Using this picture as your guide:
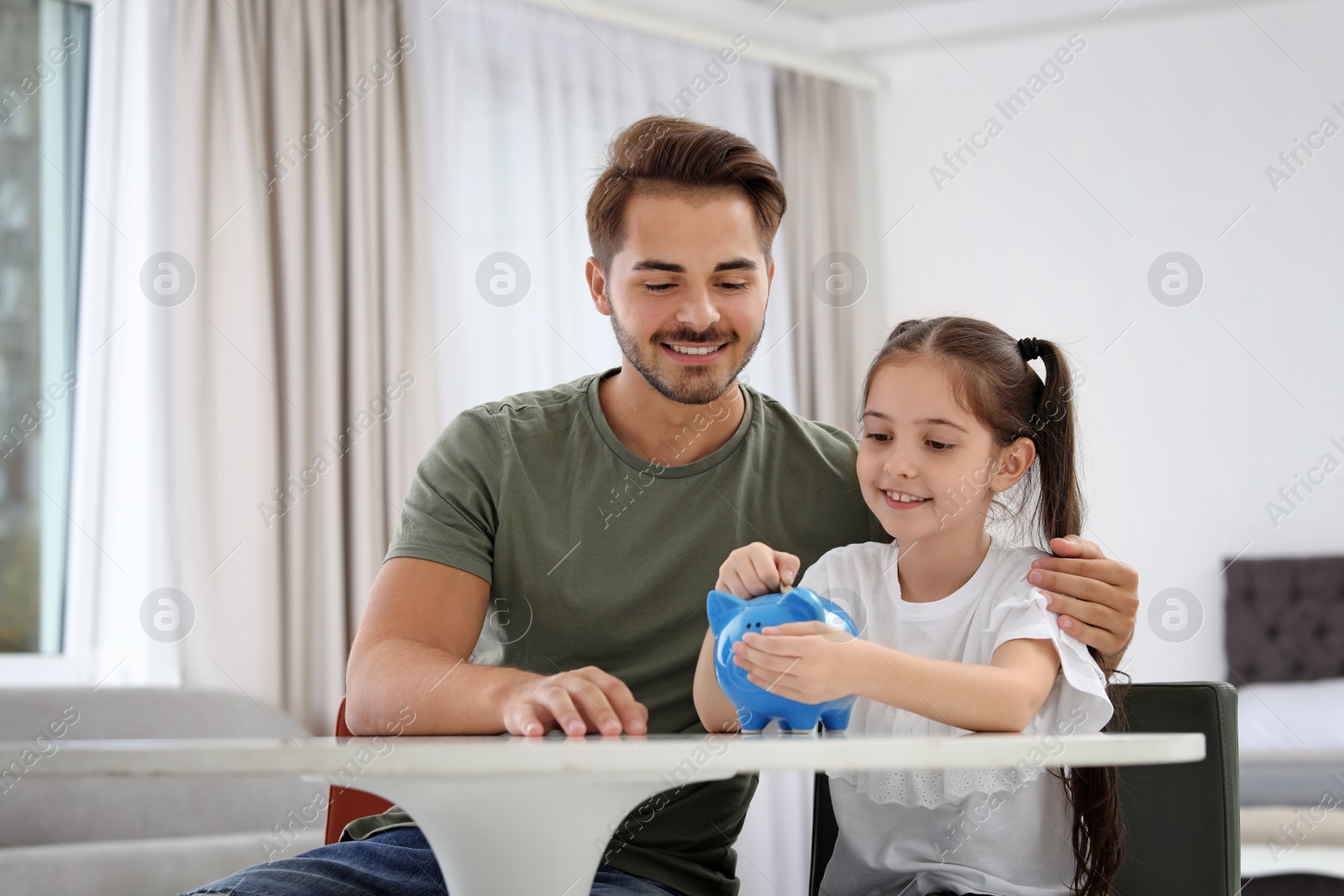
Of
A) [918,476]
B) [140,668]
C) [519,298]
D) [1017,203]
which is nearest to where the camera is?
[918,476]

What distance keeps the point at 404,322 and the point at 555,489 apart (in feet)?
6.22

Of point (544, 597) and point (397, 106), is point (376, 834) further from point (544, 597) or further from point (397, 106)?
point (397, 106)

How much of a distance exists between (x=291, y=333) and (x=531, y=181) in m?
0.98

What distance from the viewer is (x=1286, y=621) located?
12.0 feet

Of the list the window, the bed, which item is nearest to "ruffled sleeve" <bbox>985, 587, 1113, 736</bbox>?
the bed

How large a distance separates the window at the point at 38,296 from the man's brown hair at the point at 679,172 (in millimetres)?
2003

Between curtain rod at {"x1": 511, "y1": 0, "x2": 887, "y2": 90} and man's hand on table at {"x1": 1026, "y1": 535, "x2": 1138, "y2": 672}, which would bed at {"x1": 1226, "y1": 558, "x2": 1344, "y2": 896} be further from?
curtain rod at {"x1": 511, "y1": 0, "x2": 887, "y2": 90}

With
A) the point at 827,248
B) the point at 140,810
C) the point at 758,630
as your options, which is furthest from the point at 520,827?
the point at 827,248

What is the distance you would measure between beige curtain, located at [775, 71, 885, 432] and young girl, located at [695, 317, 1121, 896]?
271cm

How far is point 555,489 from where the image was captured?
164cm

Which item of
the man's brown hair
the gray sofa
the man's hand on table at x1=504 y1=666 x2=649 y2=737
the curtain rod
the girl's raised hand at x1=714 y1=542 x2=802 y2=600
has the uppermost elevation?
the curtain rod

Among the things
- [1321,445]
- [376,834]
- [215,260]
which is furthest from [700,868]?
[1321,445]

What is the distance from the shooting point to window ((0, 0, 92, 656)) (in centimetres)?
306

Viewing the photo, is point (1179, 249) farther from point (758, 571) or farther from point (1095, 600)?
point (758, 571)
